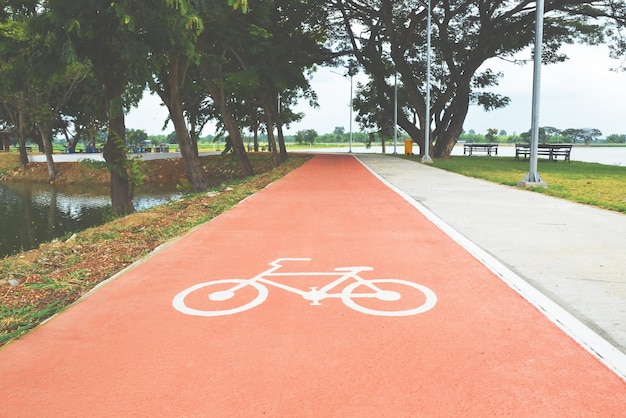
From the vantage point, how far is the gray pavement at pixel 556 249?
4.02 metres

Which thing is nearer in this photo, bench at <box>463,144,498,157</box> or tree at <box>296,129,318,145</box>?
bench at <box>463,144,498,157</box>

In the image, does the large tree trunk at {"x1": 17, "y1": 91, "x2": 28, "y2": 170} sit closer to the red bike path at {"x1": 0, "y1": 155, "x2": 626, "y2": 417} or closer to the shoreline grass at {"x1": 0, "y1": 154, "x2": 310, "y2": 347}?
the shoreline grass at {"x1": 0, "y1": 154, "x2": 310, "y2": 347}

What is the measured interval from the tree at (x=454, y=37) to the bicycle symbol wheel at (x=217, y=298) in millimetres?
Answer: 25885

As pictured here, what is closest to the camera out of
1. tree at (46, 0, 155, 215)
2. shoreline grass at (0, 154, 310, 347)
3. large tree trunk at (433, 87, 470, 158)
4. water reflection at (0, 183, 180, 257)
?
shoreline grass at (0, 154, 310, 347)

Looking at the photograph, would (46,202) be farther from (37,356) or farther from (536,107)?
(37,356)

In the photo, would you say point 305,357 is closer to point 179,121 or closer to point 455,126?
point 179,121

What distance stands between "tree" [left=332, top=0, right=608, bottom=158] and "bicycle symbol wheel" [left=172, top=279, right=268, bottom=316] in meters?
25.9

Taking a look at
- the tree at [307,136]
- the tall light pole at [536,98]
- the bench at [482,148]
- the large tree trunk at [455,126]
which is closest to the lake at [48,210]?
the tall light pole at [536,98]

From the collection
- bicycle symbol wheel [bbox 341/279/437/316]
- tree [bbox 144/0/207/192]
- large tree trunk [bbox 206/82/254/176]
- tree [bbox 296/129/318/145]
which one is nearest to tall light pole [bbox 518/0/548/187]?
tree [bbox 144/0/207/192]

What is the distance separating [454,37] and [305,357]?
113 feet

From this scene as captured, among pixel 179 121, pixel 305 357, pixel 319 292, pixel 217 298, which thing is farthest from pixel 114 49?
pixel 305 357

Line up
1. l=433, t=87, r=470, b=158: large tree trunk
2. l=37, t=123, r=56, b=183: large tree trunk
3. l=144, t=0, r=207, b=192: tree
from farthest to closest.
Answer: l=37, t=123, r=56, b=183: large tree trunk < l=433, t=87, r=470, b=158: large tree trunk < l=144, t=0, r=207, b=192: tree

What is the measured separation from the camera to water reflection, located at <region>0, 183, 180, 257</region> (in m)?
15.9

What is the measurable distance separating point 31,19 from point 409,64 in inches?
1182
